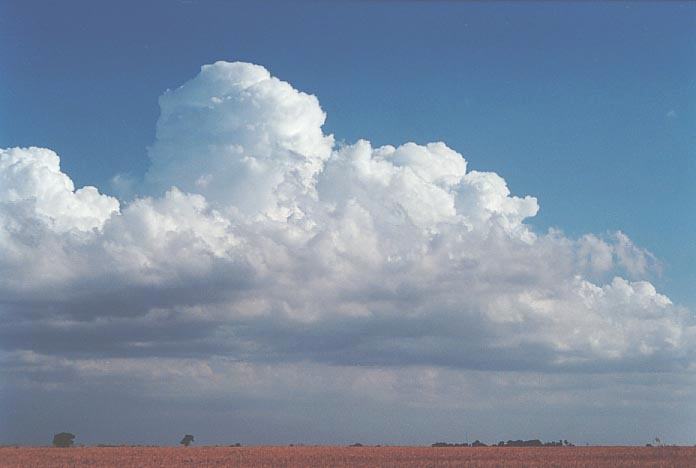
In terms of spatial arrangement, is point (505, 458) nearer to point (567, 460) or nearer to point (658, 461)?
point (567, 460)

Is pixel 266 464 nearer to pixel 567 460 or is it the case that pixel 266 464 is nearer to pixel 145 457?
pixel 145 457

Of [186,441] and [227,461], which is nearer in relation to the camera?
[227,461]

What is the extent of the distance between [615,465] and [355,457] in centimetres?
2946

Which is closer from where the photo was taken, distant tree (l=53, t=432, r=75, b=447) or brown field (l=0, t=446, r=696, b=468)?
brown field (l=0, t=446, r=696, b=468)

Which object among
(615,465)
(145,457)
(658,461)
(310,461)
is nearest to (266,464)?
(310,461)

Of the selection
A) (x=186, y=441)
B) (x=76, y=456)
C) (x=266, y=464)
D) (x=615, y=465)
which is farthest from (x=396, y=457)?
(x=186, y=441)

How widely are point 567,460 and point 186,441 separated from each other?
79.5 m

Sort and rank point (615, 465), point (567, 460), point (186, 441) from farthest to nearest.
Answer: point (186, 441) → point (567, 460) → point (615, 465)

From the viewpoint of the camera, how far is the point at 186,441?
5812 inches

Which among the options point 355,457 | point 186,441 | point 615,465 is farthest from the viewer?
point 186,441

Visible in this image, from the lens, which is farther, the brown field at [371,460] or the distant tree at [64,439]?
the distant tree at [64,439]

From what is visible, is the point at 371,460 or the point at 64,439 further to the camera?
the point at 64,439

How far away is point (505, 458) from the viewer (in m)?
94.1

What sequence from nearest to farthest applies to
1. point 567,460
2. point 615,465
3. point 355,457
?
point 615,465 → point 567,460 → point 355,457
